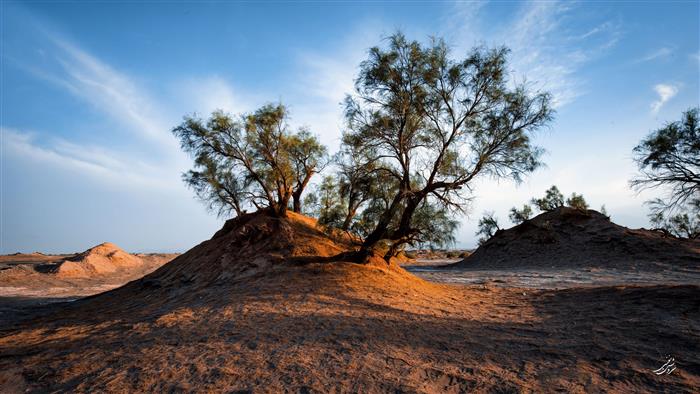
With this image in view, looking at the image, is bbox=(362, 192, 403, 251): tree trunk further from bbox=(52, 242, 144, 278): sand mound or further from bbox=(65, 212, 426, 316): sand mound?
bbox=(52, 242, 144, 278): sand mound

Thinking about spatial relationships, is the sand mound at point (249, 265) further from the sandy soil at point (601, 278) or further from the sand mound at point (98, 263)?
the sand mound at point (98, 263)

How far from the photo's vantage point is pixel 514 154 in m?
10.8

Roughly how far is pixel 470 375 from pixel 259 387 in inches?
104

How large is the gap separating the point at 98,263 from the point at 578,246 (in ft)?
95.0

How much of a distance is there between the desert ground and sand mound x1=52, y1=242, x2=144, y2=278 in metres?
13.4

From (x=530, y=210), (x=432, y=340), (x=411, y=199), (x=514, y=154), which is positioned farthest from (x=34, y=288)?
(x=530, y=210)

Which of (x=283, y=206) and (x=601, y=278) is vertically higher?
(x=283, y=206)

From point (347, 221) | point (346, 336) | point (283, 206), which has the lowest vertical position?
point (346, 336)

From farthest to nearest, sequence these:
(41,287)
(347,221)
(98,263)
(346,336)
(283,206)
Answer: (98,263), (41,287), (283,206), (347,221), (346,336)

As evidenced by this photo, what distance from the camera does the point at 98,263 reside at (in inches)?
938

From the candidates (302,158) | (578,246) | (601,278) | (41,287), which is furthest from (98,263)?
(578,246)

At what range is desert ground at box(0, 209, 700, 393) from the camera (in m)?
4.60

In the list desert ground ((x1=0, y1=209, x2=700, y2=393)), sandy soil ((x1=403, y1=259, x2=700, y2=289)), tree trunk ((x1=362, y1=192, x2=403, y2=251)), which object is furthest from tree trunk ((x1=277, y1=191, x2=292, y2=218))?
sandy soil ((x1=403, y1=259, x2=700, y2=289))

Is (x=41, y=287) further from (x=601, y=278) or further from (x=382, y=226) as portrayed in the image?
(x=601, y=278)
